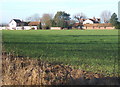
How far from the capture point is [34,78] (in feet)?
19.1

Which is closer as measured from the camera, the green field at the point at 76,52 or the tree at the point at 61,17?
the green field at the point at 76,52

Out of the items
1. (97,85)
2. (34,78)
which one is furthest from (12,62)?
(97,85)

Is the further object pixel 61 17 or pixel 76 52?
pixel 61 17

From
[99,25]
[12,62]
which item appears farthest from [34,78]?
[99,25]

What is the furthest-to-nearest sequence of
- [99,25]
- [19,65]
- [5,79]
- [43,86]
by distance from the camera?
[99,25] < [19,65] < [5,79] < [43,86]

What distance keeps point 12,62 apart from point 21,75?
1871 mm

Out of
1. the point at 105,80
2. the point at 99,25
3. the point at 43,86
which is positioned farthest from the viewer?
the point at 99,25

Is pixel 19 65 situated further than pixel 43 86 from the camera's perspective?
Yes

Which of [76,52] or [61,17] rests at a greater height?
[61,17]

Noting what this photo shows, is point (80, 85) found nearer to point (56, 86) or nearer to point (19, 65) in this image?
point (56, 86)

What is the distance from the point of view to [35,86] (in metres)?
5.63

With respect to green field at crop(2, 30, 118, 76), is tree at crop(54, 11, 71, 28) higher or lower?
higher

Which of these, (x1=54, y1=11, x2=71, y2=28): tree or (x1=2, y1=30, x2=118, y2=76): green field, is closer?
(x1=2, y1=30, x2=118, y2=76): green field

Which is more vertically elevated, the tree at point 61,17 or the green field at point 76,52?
the tree at point 61,17
